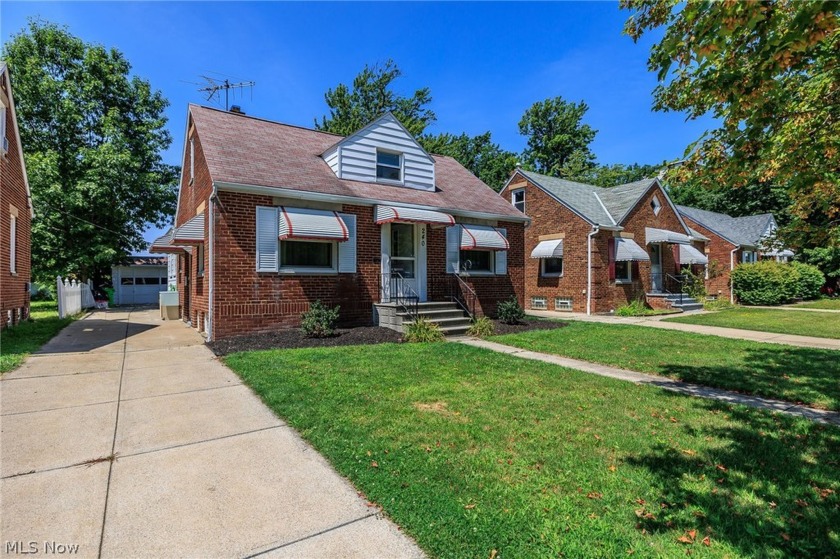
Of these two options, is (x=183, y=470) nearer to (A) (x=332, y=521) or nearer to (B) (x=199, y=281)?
(A) (x=332, y=521)

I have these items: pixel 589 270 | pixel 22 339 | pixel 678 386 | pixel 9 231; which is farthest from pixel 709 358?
pixel 9 231

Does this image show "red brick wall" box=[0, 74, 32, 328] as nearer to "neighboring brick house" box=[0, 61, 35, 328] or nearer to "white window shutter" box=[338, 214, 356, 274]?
"neighboring brick house" box=[0, 61, 35, 328]

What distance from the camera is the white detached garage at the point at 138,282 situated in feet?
87.7

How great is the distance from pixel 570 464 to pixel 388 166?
1094 centimetres

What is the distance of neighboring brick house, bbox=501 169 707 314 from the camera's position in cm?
1794

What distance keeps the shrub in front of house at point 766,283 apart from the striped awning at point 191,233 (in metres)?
25.5

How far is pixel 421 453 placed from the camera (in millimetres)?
3773

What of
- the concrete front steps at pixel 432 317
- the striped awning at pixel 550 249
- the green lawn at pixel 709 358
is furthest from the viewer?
the striped awning at pixel 550 249

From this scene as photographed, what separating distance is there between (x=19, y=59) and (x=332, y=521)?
31.8 meters

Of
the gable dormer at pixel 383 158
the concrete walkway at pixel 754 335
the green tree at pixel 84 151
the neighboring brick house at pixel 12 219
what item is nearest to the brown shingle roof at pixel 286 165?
the gable dormer at pixel 383 158

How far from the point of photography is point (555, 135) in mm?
43531

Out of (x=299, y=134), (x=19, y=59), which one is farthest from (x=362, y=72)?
(x=299, y=134)

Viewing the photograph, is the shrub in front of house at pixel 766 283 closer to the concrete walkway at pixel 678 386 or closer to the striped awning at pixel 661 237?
the striped awning at pixel 661 237

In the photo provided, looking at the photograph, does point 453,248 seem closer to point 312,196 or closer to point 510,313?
point 510,313
